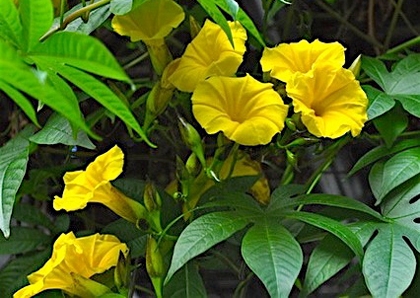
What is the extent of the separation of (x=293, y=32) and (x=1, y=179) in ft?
1.52

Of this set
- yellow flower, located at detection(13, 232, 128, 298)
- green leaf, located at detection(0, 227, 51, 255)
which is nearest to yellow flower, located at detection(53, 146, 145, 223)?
yellow flower, located at detection(13, 232, 128, 298)

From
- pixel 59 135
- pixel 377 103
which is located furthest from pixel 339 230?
pixel 59 135

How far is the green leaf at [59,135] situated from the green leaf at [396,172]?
0.27 metres

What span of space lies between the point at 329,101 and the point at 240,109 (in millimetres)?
78

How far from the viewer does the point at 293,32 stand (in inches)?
34.9

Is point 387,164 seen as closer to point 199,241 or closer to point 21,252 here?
point 199,241

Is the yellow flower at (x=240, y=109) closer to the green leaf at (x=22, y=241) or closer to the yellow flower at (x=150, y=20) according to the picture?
the yellow flower at (x=150, y=20)

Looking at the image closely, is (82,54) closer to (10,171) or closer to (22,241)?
(10,171)

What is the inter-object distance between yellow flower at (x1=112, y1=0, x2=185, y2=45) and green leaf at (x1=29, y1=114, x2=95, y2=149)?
3.8 inches

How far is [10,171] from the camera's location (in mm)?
570

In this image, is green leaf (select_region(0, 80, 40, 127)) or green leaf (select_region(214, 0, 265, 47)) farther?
green leaf (select_region(214, 0, 265, 47))

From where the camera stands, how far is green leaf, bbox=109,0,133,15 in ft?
1.81

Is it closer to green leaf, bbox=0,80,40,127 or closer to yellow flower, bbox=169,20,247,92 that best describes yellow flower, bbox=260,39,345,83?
yellow flower, bbox=169,20,247,92

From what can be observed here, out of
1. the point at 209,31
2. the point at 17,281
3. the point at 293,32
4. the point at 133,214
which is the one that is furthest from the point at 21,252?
the point at 293,32
